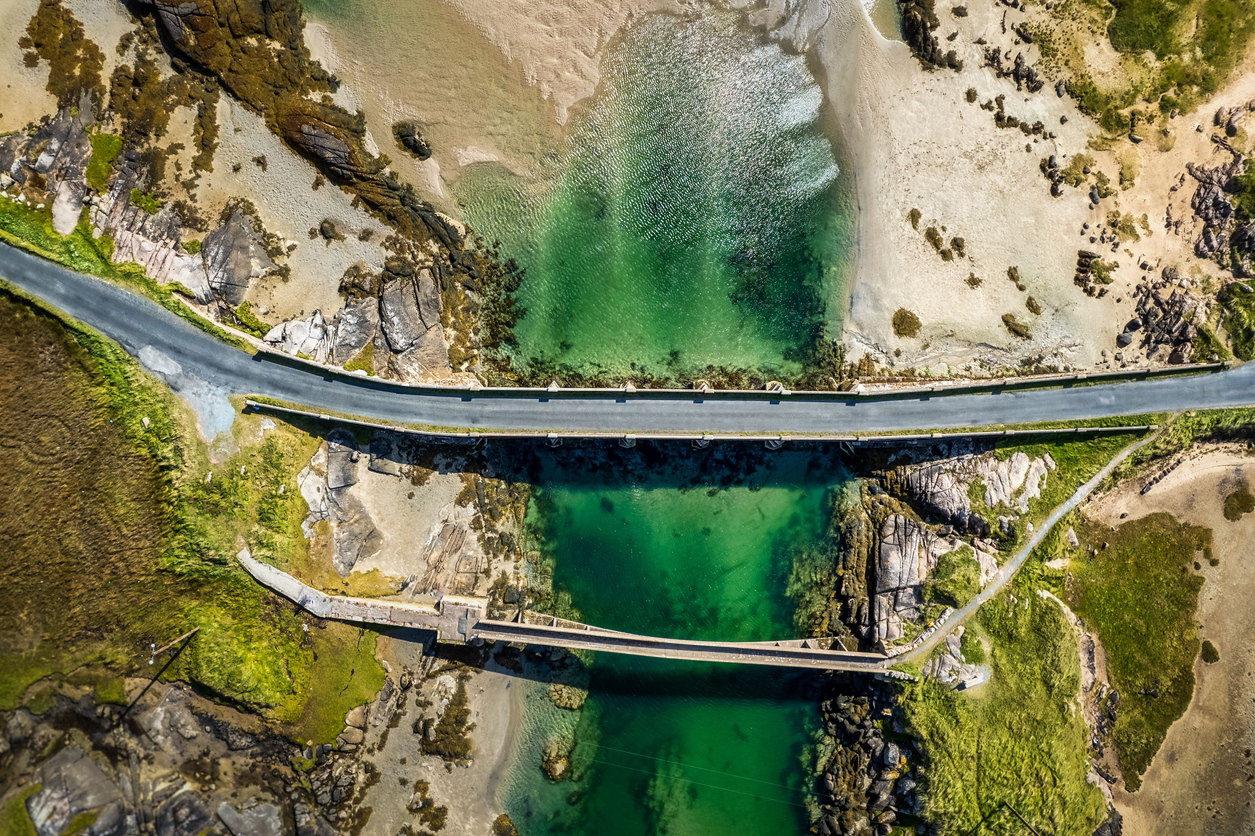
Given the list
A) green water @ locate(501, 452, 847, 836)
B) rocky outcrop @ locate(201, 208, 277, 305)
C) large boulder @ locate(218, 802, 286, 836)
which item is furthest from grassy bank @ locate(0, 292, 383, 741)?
green water @ locate(501, 452, 847, 836)

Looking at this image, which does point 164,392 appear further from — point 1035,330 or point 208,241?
point 1035,330

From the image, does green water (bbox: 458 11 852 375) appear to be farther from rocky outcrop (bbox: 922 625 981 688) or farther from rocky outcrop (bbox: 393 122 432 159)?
rocky outcrop (bbox: 922 625 981 688)

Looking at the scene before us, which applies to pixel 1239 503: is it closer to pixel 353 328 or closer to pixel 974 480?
pixel 974 480

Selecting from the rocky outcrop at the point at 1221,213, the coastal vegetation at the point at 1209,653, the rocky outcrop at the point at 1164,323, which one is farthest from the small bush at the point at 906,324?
the coastal vegetation at the point at 1209,653

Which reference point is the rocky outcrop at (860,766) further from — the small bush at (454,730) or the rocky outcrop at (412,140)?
the rocky outcrop at (412,140)

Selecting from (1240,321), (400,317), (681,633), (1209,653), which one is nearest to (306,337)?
(400,317)

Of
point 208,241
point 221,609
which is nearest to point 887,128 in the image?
point 208,241

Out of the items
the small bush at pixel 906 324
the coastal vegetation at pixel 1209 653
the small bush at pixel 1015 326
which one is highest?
the small bush at pixel 1015 326
